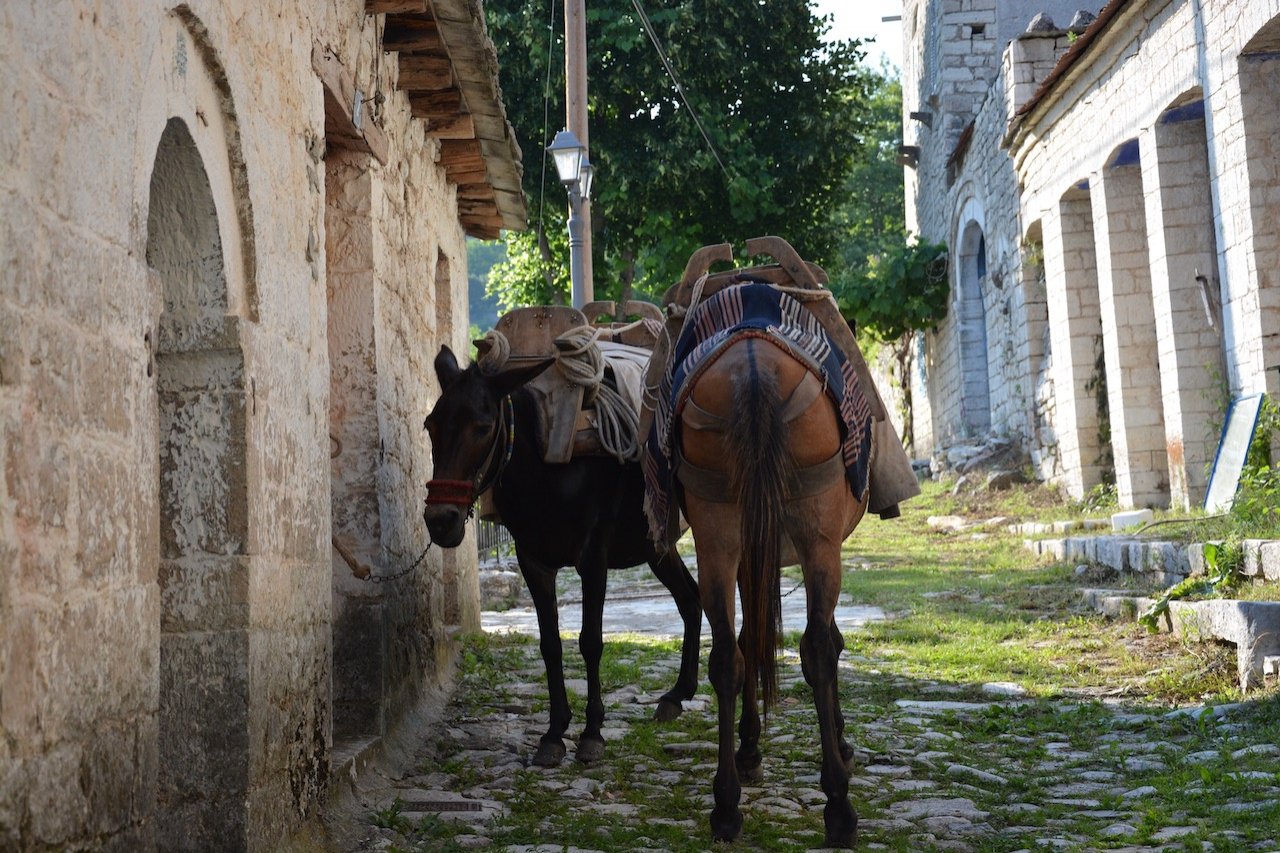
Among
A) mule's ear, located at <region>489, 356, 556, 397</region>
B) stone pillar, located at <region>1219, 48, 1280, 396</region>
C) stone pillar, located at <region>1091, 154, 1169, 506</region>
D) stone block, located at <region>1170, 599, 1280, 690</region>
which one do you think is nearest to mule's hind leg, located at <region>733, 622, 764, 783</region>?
mule's ear, located at <region>489, 356, 556, 397</region>

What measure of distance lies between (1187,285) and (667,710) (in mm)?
6803

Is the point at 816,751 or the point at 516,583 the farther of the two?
the point at 516,583

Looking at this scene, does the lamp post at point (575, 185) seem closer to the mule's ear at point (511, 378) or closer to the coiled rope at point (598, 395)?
the coiled rope at point (598, 395)

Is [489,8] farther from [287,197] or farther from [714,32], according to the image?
[287,197]

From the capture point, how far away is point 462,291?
30.6 feet

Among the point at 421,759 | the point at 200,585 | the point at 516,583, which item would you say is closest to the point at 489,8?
the point at 516,583

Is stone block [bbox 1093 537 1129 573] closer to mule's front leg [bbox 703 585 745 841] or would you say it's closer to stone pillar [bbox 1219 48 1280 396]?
stone pillar [bbox 1219 48 1280 396]

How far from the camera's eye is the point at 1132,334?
12.6m

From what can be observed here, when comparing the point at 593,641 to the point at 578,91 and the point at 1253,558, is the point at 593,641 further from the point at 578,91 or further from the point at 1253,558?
the point at 578,91

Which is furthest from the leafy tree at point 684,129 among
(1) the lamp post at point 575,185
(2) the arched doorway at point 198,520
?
(2) the arched doorway at point 198,520

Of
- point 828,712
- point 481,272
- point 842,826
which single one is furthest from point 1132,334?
point 481,272

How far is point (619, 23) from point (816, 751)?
17.3 meters

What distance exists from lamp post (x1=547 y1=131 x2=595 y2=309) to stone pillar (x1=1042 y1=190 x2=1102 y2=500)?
195 inches

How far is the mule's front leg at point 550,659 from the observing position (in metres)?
5.60
